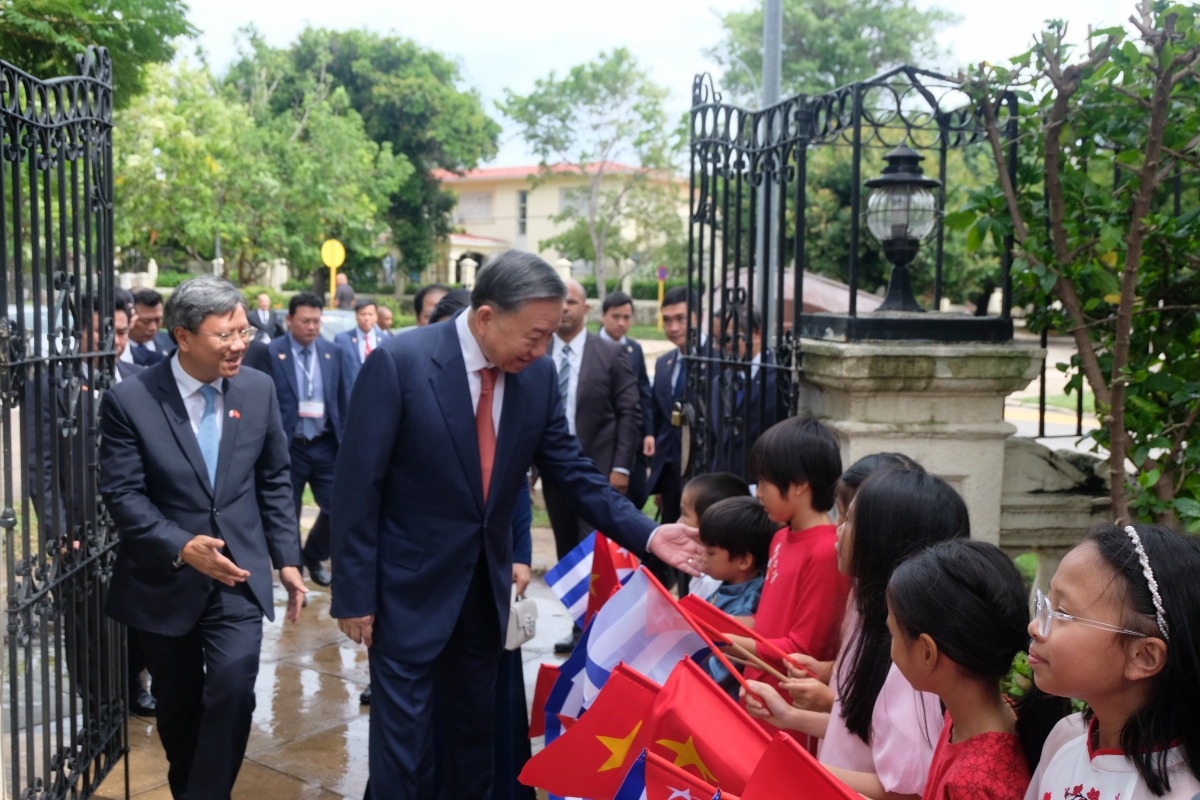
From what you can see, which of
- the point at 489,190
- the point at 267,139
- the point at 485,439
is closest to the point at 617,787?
the point at 485,439

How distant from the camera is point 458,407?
11.5 ft

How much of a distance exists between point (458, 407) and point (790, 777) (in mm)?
1782

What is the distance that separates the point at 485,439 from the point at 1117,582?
85.5 inches

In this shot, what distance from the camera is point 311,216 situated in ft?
96.5

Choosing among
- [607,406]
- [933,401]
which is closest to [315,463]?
[607,406]

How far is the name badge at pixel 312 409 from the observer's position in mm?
7793

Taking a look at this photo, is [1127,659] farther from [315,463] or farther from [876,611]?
[315,463]

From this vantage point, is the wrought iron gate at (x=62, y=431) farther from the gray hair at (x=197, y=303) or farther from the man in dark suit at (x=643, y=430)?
the man in dark suit at (x=643, y=430)

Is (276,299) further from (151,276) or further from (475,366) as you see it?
(475,366)

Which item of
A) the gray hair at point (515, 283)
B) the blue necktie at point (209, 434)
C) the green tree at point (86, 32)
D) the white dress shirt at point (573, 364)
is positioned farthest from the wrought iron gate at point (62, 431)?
the white dress shirt at point (573, 364)

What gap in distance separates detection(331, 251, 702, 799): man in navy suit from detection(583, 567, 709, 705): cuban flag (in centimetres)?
48

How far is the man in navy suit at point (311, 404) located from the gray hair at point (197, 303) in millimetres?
3656

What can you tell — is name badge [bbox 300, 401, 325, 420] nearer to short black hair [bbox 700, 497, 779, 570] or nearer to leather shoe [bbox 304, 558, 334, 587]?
leather shoe [bbox 304, 558, 334, 587]

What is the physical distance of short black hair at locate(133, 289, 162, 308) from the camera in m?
6.93
